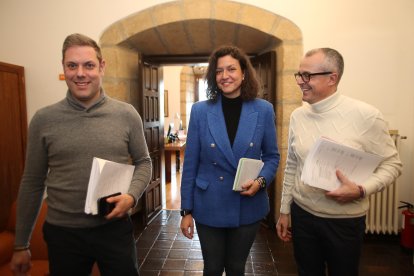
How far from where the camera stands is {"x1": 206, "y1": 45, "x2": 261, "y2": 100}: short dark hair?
1564 millimetres

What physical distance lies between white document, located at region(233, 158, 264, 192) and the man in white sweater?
0.73 feet

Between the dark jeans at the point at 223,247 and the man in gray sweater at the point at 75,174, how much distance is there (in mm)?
415

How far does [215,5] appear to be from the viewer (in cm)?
319

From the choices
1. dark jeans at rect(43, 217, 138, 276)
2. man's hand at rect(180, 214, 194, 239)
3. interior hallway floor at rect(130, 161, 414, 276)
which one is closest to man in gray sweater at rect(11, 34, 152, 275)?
dark jeans at rect(43, 217, 138, 276)

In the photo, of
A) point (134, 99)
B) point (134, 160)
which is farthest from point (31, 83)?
point (134, 160)

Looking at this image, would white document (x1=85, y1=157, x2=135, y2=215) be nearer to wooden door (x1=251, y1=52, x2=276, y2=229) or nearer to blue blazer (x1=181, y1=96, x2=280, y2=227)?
blue blazer (x1=181, y1=96, x2=280, y2=227)

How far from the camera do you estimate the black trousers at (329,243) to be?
4.49 ft

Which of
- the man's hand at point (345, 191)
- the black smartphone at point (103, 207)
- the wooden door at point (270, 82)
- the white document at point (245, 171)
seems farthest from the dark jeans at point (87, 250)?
the wooden door at point (270, 82)

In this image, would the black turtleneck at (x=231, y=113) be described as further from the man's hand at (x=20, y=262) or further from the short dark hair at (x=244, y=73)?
the man's hand at (x=20, y=262)

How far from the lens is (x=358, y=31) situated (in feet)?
10.2

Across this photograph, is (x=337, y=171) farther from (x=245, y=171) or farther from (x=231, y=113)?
(x=231, y=113)

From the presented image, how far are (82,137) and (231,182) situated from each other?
29.1 inches

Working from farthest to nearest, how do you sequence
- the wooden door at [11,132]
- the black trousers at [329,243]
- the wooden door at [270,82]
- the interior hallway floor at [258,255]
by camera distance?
1. the wooden door at [270,82]
2. the wooden door at [11,132]
3. the interior hallway floor at [258,255]
4. the black trousers at [329,243]

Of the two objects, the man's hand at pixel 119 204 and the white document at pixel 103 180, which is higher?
the white document at pixel 103 180
